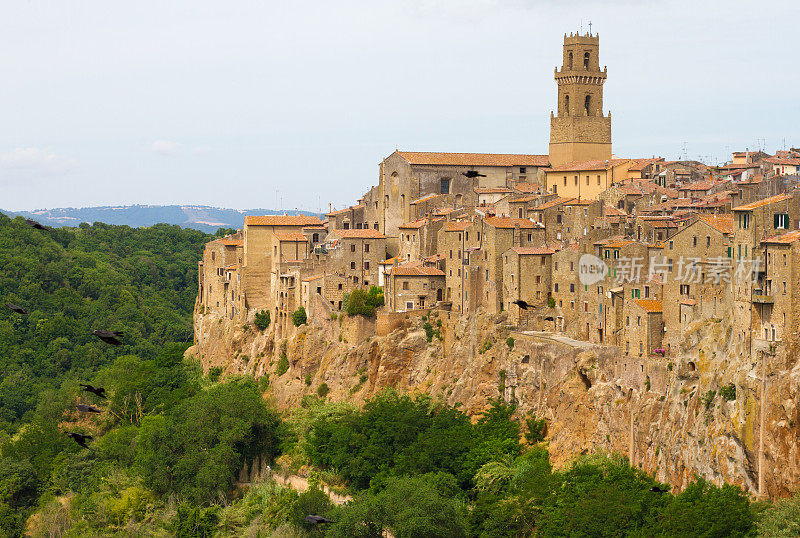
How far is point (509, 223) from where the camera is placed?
7262 cm

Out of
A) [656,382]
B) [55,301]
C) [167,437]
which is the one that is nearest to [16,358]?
[55,301]

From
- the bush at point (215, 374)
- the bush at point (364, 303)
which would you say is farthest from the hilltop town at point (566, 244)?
the bush at point (215, 374)

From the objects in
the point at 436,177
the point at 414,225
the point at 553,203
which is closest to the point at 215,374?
the point at 414,225

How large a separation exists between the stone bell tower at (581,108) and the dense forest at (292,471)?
1043 inches

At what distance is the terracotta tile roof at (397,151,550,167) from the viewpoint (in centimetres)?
8975

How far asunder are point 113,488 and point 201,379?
1765 cm

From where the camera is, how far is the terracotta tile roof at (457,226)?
2971 inches

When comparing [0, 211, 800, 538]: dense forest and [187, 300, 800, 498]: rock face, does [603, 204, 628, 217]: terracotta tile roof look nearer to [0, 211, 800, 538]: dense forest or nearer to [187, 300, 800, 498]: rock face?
[187, 300, 800, 498]: rock face

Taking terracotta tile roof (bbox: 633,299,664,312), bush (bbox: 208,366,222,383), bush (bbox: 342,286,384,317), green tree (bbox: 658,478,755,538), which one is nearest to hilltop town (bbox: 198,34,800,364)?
terracotta tile roof (bbox: 633,299,664,312)

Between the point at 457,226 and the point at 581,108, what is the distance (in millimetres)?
21618

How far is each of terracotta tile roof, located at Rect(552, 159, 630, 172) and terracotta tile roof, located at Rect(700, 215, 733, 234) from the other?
2591 cm

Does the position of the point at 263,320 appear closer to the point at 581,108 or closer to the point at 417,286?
the point at 417,286

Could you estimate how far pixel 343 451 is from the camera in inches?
2771

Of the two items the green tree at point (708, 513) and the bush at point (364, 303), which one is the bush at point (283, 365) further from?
the green tree at point (708, 513)
